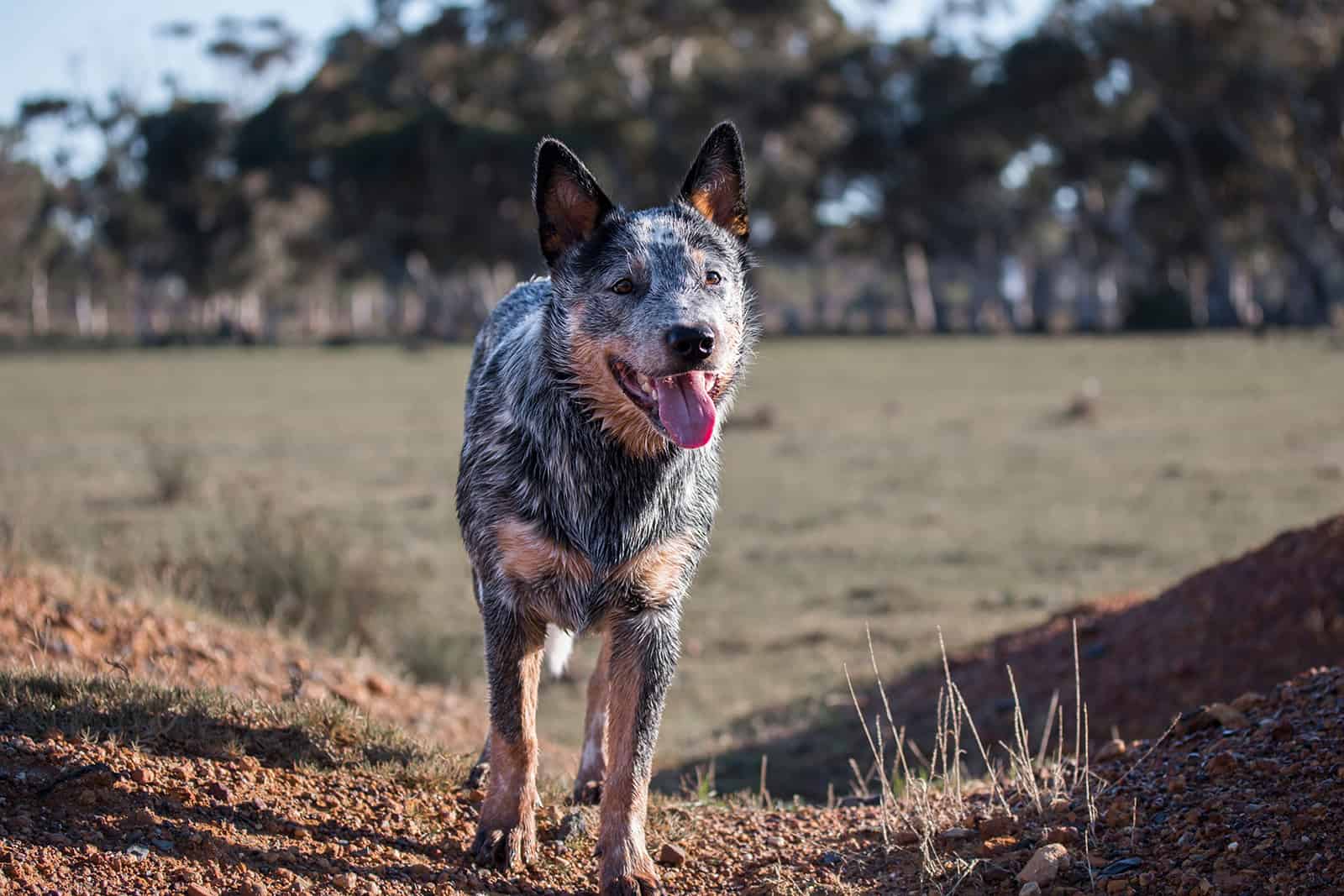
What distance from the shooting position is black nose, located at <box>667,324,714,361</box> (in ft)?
15.9

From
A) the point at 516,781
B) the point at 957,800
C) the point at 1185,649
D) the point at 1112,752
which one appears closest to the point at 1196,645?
the point at 1185,649

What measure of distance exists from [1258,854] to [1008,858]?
853mm

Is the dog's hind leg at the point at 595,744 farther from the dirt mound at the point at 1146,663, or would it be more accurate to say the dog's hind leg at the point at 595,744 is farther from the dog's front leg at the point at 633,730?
the dirt mound at the point at 1146,663

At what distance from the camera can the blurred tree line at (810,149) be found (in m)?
54.3

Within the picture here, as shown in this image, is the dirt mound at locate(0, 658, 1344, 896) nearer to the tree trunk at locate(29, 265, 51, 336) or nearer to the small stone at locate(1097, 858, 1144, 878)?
the small stone at locate(1097, 858, 1144, 878)

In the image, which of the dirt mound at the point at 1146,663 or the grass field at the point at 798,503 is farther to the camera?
the grass field at the point at 798,503

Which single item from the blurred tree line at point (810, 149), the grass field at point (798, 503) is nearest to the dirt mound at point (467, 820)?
the grass field at point (798, 503)

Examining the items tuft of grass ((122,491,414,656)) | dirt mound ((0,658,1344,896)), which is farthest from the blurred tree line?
dirt mound ((0,658,1344,896))

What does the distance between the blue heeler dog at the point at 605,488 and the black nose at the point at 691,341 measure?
0.29 ft

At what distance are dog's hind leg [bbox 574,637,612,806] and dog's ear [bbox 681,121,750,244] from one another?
194 cm

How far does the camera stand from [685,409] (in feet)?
16.5

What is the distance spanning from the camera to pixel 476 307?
3273 inches

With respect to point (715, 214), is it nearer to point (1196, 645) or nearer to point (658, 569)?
point (658, 569)

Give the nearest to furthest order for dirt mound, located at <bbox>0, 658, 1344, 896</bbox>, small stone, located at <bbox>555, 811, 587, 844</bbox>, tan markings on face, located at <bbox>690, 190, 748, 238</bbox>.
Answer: dirt mound, located at <bbox>0, 658, 1344, 896</bbox>, small stone, located at <bbox>555, 811, 587, 844</bbox>, tan markings on face, located at <bbox>690, 190, 748, 238</bbox>
